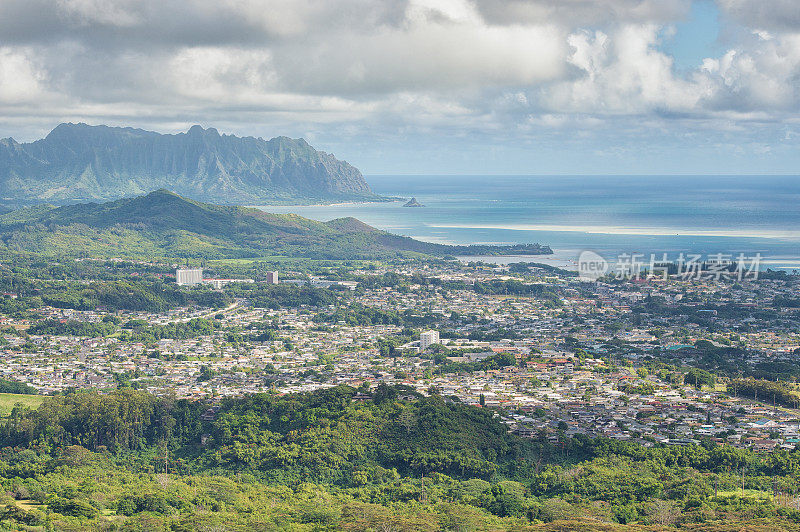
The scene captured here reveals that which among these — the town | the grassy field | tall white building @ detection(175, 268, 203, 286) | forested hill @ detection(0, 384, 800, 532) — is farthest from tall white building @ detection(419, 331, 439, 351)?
tall white building @ detection(175, 268, 203, 286)

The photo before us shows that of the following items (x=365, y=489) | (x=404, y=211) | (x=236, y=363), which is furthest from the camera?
(x=404, y=211)

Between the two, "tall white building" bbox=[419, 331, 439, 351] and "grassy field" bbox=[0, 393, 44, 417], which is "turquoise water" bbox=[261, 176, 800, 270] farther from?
"grassy field" bbox=[0, 393, 44, 417]

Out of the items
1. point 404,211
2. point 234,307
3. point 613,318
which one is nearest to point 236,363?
point 234,307

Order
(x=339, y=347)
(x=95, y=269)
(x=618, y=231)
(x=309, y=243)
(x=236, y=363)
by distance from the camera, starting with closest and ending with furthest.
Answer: (x=236, y=363)
(x=339, y=347)
(x=95, y=269)
(x=309, y=243)
(x=618, y=231)

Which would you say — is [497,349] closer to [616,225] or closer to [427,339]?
[427,339]

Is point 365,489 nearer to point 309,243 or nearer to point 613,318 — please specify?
point 613,318

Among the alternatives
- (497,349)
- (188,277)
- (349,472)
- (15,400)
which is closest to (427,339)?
(497,349)

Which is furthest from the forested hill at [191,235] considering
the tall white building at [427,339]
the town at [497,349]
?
the tall white building at [427,339]
